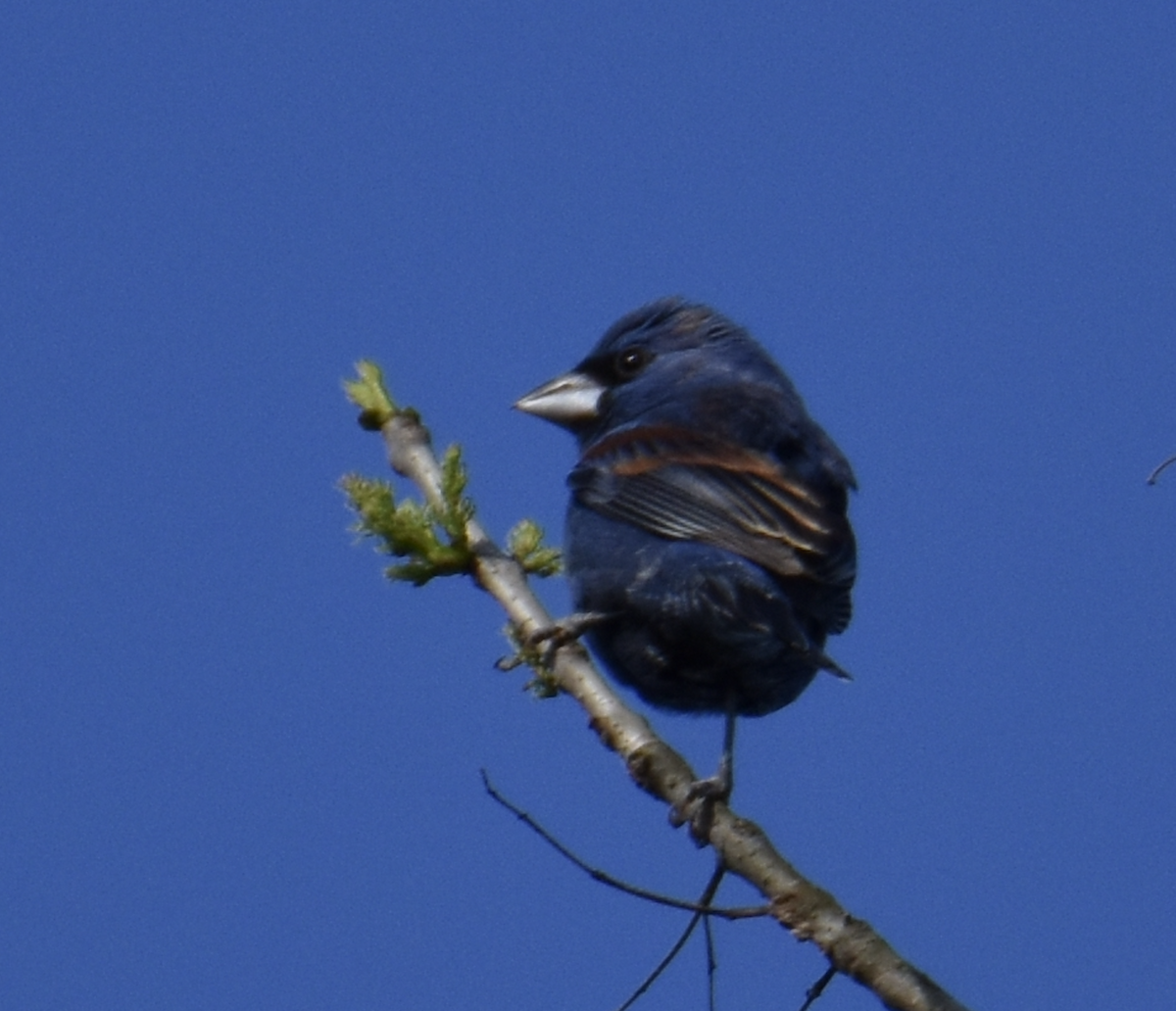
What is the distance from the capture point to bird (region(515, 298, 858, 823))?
609cm

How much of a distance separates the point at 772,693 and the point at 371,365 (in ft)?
Result: 6.00

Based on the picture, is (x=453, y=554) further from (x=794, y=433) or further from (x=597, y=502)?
(x=794, y=433)

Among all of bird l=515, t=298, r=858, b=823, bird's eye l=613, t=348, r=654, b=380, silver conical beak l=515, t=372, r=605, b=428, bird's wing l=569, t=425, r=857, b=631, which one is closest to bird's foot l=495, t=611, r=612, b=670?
bird l=515, t=298, r=858, b=823

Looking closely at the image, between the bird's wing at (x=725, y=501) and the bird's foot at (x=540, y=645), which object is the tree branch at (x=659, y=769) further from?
the bird's wing at (x=725, y=501)

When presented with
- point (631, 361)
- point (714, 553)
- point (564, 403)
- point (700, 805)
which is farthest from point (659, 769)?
point (631, 361)

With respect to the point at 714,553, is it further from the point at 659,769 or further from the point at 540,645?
the point at 659,769

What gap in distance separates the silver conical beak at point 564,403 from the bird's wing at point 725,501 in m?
0.71

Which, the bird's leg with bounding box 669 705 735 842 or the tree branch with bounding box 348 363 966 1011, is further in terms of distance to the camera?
the bird's leg with bounding box 669 705 735 842

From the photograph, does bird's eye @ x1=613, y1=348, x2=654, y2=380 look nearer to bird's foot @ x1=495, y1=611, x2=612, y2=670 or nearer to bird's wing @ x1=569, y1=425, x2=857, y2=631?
bird's wing @ x1=569, y1=425, x2=857, y2=631

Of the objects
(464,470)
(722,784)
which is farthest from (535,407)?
(722,784)

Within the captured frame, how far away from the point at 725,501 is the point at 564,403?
146 cm

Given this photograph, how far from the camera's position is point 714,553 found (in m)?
6.16

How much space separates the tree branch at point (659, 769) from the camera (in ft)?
12.1

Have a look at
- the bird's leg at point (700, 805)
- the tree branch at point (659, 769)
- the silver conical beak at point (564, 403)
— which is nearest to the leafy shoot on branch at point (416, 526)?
the tree branch at point (659, 769)
